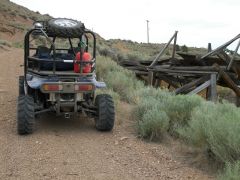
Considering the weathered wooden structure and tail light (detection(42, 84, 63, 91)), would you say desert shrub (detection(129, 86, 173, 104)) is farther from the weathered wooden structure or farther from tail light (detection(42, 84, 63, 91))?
tail light (detection(42, 84, 63, 91))

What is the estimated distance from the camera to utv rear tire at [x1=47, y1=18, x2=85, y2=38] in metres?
8.92

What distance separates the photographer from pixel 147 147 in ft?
25.9

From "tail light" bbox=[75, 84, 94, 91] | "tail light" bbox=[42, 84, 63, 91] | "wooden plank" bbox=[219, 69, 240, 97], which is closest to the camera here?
"tail light" bbox=[42, 84, 63, 91]

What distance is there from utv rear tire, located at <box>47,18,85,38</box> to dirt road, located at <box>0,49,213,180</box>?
1886 mm

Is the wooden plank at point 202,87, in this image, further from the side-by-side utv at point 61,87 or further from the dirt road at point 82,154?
the side-by-side utv at point 61,87

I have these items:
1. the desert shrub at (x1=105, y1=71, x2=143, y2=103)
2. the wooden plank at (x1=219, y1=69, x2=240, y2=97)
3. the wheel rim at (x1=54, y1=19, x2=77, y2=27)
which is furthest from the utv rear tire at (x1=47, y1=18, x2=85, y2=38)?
the wooden plank at (x1=219, y1=69, x2=240, y2=97)

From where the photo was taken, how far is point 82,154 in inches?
287

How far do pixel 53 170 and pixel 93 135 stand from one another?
7.28ft

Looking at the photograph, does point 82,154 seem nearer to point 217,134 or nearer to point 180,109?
point 217,134

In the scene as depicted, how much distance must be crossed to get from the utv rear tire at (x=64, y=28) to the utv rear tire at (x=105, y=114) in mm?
1413

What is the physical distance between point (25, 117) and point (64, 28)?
196cm

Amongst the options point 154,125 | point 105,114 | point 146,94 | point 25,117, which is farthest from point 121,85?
point 25,117

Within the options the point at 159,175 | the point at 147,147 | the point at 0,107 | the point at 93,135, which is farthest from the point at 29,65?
the point at 159,175

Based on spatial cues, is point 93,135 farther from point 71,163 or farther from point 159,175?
point 159,175
